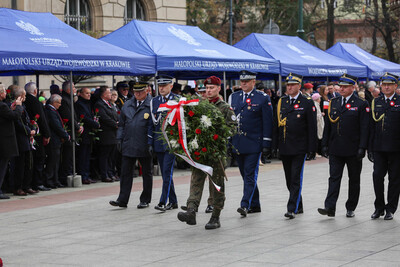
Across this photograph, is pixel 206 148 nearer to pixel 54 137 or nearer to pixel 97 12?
pixel 54 137

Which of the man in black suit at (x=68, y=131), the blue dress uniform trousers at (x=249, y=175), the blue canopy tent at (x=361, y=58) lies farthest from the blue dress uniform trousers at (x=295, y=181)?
the blue canopy tent at (x=361, y=58)

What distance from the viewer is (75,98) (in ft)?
52.5

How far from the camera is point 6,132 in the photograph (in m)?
13.4

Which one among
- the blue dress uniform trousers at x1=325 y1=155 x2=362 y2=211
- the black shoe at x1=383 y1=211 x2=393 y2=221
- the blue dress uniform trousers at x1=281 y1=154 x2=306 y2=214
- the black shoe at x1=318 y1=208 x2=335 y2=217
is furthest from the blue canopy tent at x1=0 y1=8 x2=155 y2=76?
the black shoe at x1=383 y1=211 x2=393 y2=221

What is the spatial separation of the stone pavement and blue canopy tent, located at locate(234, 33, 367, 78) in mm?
8612

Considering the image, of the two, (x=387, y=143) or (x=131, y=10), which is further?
(x=131, y=10)

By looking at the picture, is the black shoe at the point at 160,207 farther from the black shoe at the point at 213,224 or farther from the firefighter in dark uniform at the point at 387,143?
the firefighter in dark uniform at the point at 387,143

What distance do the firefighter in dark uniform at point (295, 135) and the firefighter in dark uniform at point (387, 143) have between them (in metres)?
0.84

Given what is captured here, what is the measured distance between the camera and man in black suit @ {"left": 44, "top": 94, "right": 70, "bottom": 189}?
14.9 m

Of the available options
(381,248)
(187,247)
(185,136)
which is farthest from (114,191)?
(381,248)

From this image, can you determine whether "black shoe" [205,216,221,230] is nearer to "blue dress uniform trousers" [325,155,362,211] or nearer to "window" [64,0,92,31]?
"blue dress uniform trousers" [325,155,362,211]

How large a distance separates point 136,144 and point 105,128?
432cm

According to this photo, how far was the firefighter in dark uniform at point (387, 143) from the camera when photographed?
34.6 ft

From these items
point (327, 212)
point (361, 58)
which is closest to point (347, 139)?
point (327, 212)
